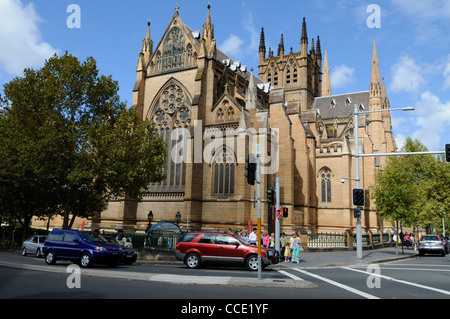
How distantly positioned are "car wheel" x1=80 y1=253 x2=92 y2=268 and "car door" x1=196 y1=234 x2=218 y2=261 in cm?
445

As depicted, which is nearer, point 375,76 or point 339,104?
point 375,76

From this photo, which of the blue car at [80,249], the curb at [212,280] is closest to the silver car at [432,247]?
the curb at [212,280]

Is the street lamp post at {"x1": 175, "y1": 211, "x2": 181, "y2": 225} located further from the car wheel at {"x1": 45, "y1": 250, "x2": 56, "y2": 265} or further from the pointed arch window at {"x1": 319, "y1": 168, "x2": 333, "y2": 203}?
the pointed arch window at {"x1": 319, "y1": 168, "x2": 333, "y2": 203}

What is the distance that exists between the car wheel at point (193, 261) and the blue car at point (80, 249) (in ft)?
9.52

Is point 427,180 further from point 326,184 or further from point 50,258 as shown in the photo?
point 50,258

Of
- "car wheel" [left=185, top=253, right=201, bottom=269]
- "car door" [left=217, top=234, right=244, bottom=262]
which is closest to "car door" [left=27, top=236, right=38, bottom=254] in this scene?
"car wheel" [left=185, top=253, right=201, bottom=269]

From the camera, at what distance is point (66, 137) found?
67.6 feet

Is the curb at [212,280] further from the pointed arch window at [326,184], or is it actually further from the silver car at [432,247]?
the pointed arch window at [326,184]

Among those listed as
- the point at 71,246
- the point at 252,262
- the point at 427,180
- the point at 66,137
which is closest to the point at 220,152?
the point at 66,137

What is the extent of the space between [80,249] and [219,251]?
5.74 m

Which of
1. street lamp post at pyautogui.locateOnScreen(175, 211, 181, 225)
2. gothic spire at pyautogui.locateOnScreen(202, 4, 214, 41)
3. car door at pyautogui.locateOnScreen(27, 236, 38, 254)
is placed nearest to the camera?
car door at pyautogui.locateOnScreen(27, 236, 38, 254)

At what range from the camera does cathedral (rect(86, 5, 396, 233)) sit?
30312 millimetres

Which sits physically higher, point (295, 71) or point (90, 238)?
point (295, 71)

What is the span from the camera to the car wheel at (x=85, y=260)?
47.4 feet
